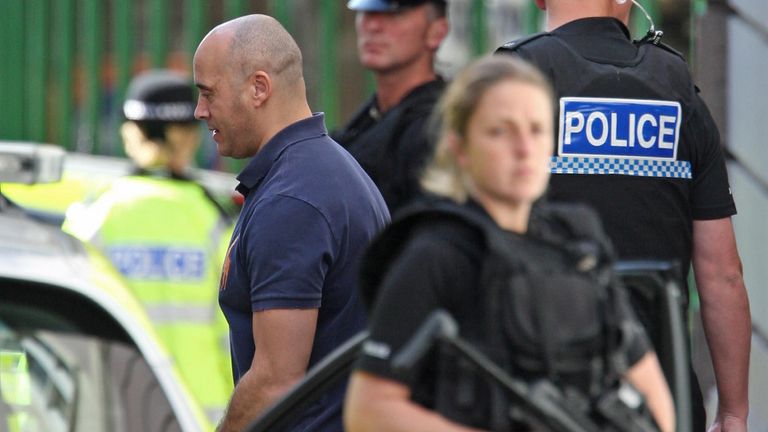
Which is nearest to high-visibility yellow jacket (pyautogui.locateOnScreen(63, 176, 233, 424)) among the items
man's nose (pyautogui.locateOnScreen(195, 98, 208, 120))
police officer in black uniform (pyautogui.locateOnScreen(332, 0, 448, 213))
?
police officer in black uniform (pyautogui.locateOnScreen(332, 0, 448, 213))

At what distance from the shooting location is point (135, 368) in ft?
11.5

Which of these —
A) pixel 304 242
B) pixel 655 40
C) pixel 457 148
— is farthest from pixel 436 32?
pixel 457 148

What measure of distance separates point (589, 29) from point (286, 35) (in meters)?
0.59

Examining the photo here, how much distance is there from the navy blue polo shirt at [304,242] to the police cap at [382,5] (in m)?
1.85

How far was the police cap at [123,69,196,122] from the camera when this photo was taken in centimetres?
630

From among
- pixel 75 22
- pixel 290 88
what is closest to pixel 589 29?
pixel 290 88

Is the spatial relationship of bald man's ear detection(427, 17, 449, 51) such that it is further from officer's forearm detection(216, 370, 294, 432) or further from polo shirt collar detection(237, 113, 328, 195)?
officer's forearm detection(216, 370, 294, 432)

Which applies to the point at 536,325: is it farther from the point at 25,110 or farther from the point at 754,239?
the point at 25,110

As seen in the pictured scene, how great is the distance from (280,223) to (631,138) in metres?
0.69

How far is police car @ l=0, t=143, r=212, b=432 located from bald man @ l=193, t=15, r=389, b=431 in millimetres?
442

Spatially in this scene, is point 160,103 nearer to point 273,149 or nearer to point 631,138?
point 273,149

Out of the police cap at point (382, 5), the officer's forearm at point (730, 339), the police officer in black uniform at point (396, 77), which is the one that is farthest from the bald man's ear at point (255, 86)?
the police cap at point (382, 5)

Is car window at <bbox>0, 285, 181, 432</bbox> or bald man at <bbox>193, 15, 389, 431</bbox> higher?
bald man at <bbox>193, 15, 389, 431</bbox>

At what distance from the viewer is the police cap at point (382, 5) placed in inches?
195
